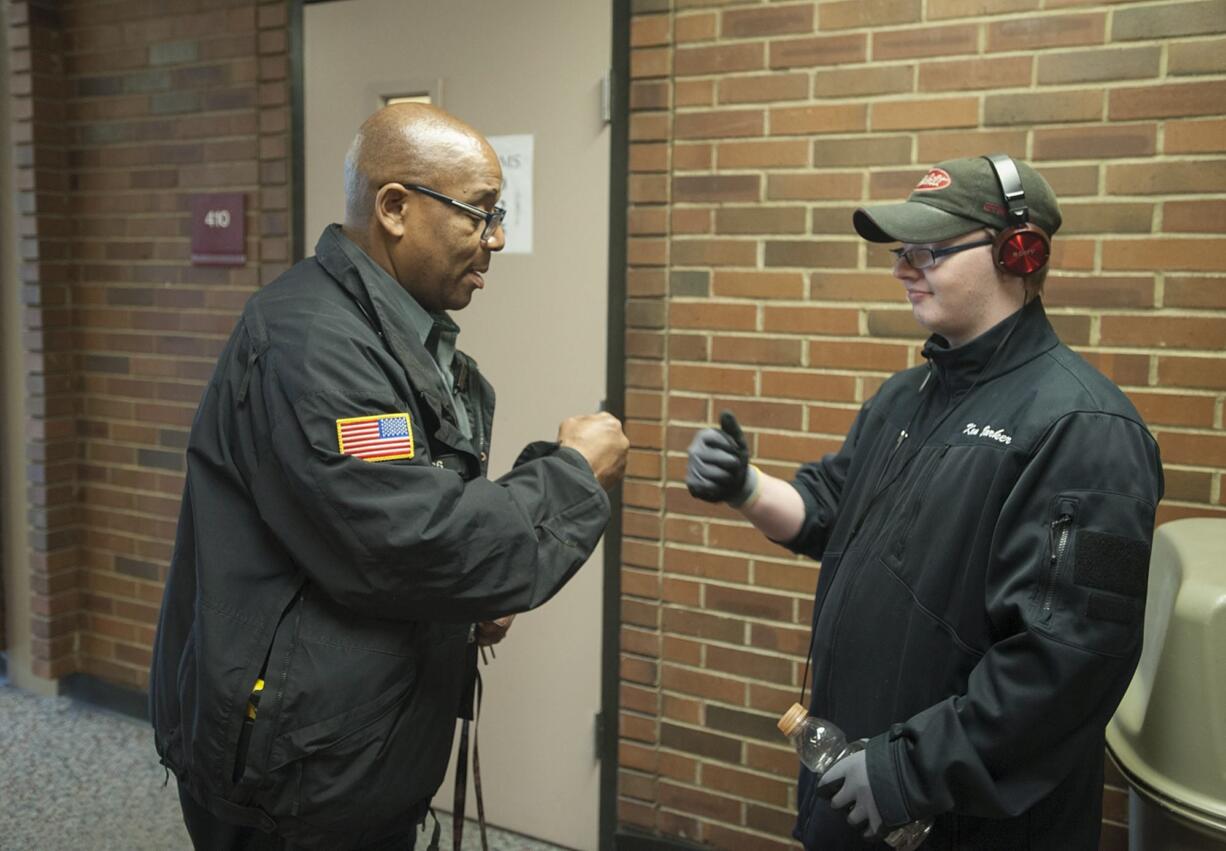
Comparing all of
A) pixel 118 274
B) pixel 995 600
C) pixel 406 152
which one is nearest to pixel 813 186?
pixel 406 152

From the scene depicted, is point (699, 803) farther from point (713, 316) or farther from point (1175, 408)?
point (1175, 408)

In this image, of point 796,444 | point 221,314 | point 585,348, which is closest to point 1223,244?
point 796,444

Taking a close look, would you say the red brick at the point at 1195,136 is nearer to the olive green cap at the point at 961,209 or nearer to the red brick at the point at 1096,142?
the red brick at the point at 1096,142

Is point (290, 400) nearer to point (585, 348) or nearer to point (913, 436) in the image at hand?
point (913, 436)

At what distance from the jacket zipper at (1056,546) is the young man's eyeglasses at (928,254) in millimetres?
463

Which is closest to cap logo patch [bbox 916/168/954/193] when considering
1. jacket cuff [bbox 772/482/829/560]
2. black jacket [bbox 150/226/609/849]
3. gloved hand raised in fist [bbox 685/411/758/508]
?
gloved hand raised in fist [bbox 685/411/758/508]

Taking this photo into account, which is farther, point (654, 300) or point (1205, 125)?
point (654, 300)

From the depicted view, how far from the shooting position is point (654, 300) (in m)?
2.84

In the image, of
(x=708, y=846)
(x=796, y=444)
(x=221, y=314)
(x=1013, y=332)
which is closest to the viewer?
(x=1013, y=332)

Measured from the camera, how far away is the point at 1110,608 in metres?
1.50

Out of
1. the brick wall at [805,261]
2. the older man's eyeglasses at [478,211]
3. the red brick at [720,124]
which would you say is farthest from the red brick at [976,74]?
the older man's eyeglasses at [478,211]

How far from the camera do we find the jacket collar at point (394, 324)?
163 centimetres

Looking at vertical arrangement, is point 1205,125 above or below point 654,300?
above

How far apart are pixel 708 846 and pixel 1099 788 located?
4.72 ft
